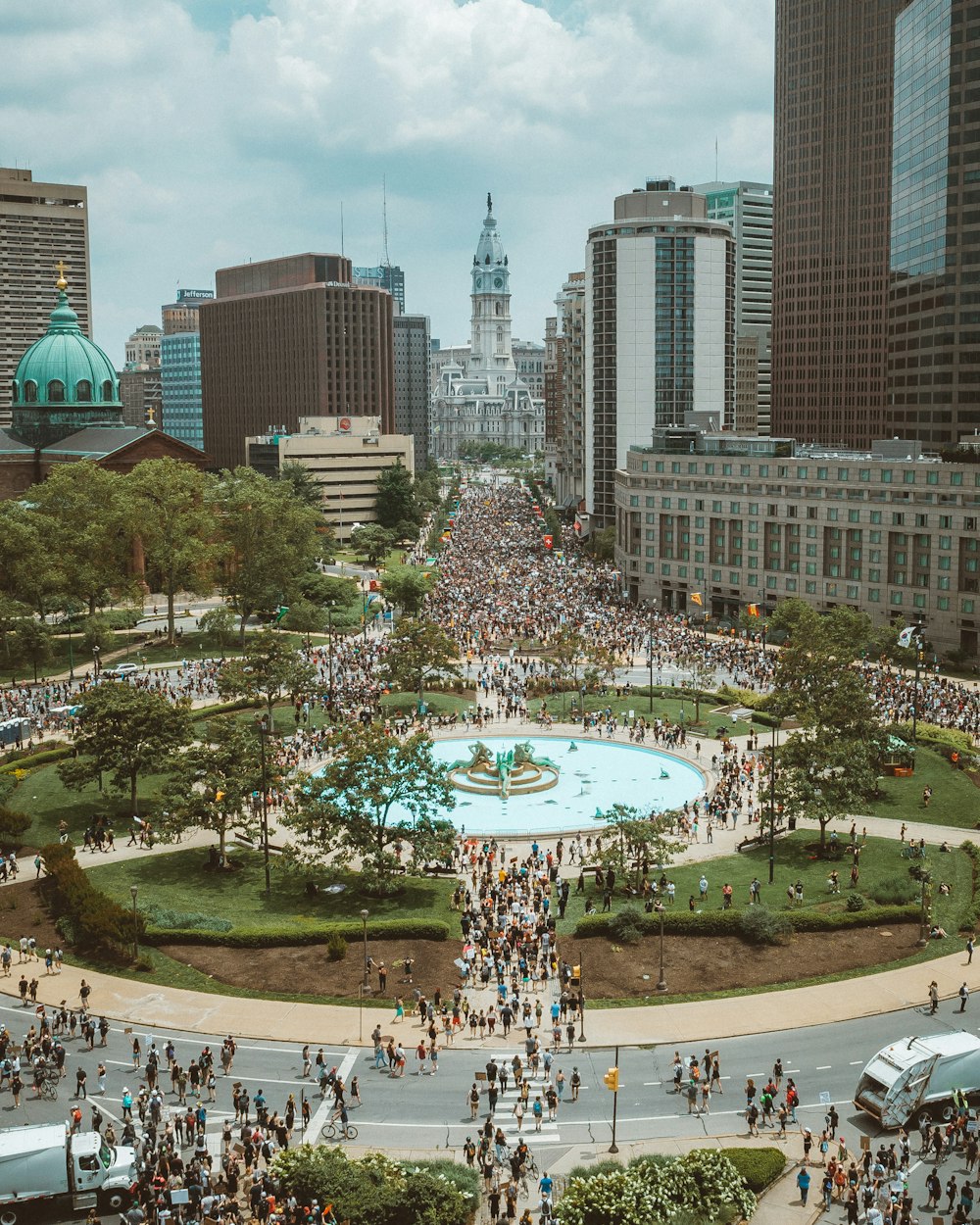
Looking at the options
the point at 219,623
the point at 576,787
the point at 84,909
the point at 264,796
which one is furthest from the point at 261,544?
the point at 84,909

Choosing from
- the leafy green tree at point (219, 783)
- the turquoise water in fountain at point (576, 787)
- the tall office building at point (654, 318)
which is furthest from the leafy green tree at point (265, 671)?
the tall office building at point (654, 318)

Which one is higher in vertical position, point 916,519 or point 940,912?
point 916,519

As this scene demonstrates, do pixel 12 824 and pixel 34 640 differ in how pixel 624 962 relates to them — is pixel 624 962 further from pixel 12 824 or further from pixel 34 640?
pixel 34 640

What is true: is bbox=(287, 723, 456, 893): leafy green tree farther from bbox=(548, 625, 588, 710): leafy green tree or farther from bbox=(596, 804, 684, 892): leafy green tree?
bbox=(548, 625, 588, 710): leafy green tree

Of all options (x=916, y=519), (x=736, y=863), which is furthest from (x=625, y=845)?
(x=916, y=519)

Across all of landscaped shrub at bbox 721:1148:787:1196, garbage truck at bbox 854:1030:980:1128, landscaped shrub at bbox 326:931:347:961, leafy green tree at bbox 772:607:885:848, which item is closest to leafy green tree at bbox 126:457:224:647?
leafy green tree at bbox 772:607:885:848

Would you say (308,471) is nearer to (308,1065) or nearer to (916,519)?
(916,519)
